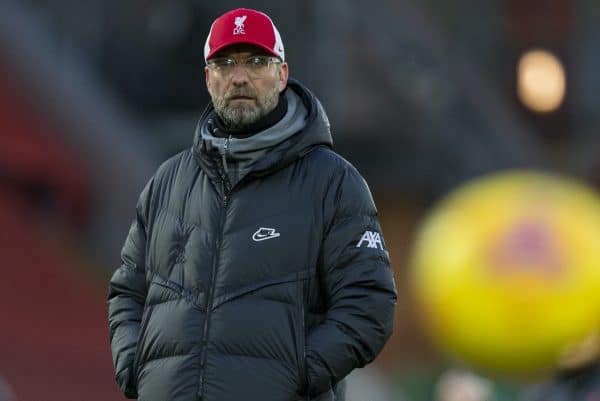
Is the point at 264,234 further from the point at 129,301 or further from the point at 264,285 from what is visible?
the point at 129,301

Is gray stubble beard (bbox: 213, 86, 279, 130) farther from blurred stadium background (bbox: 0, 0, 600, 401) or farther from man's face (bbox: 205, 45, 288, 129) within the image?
blurred stadium background (bbox: 0, 0, 600, 401)

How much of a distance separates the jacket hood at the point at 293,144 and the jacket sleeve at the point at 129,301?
262 millimetres

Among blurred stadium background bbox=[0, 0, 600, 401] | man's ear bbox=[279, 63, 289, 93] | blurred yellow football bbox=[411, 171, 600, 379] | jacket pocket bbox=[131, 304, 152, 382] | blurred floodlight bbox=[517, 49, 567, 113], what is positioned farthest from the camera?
blurred floodlight bbox=[517, 49, 567, 113]

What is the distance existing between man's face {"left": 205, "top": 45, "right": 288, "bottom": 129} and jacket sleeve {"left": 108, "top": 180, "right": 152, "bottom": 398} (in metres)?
0.40

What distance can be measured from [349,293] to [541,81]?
46.4ft

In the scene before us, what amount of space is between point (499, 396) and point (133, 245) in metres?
6.68

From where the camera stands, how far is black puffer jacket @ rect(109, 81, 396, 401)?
4562mm

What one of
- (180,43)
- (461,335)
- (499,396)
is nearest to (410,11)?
(180,43)

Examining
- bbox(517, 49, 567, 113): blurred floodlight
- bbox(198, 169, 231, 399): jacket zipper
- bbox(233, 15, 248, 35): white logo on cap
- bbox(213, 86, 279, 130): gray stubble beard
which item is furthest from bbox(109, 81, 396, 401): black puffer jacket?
bbox(517, 49, 567, 113): blurred floodlight

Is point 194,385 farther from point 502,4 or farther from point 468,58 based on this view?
point 502,4

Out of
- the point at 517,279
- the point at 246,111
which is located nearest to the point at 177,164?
the point at 246,111

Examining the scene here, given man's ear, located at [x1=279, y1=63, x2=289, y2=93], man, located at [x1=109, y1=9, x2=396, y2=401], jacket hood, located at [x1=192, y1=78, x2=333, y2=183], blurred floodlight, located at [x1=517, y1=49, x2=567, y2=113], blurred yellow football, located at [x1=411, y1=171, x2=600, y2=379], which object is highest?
man's ear, located at [x1=279, y1=63, x2=289, y2=93]

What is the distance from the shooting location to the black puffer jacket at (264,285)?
456cm

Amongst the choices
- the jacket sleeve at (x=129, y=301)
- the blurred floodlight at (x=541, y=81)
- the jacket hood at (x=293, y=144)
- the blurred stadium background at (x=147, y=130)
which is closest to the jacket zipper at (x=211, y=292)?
the jacket hood at (x=293, y=144)
